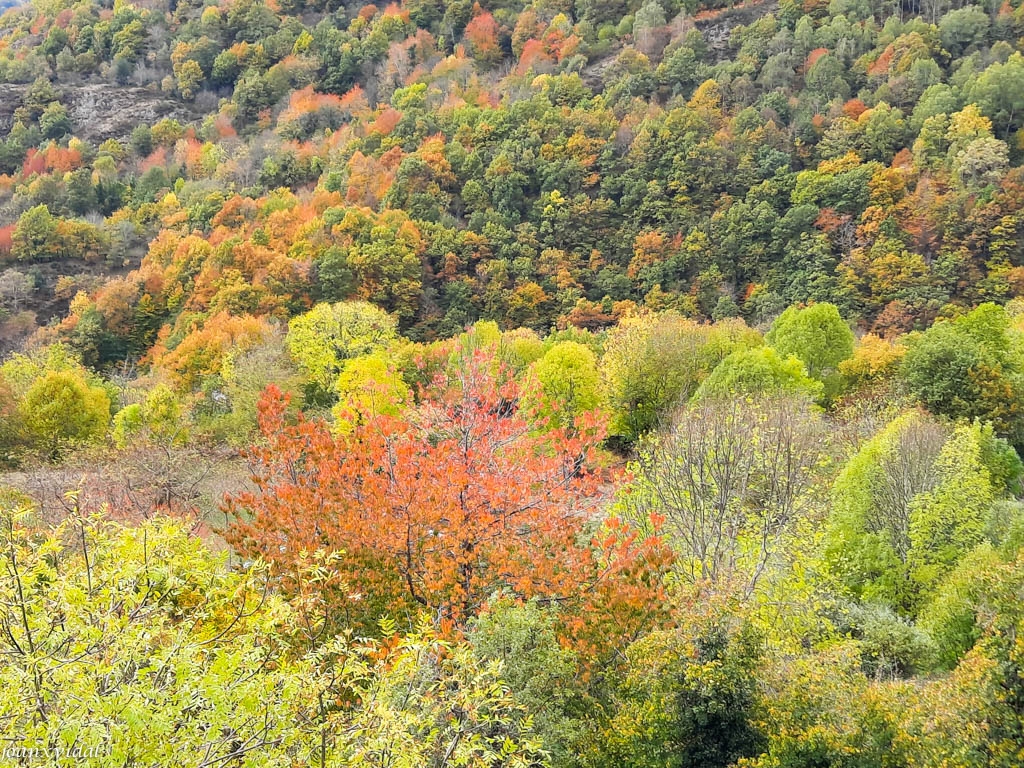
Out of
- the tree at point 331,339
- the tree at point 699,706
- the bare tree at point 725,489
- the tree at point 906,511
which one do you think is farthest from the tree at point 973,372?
the tree at point 331,339

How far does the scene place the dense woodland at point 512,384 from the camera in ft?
22.5

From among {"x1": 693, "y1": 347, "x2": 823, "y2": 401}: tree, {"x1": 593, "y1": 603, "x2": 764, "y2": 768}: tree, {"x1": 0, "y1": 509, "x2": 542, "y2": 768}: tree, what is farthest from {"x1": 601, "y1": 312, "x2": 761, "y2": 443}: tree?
{"x1": 0, "y1": 509, "x2": 542, "y2": 768}: tree

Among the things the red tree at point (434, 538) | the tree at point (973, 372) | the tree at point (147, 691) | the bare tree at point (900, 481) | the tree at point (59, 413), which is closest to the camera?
the tree at point (147, 691)

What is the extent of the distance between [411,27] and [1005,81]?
8046cm

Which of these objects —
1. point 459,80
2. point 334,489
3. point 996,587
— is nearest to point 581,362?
point 334,489

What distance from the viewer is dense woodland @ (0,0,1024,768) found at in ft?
22.5

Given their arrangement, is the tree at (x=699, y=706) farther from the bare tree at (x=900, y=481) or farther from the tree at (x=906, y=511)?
the bare tree at (x=900, y=481)

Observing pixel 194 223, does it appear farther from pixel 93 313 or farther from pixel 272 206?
pixel 93 313

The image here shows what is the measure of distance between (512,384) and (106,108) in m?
107

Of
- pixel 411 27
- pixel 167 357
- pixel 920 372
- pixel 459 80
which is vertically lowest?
pixel 167 357

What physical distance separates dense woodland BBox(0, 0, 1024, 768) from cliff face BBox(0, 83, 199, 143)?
1.75 feet

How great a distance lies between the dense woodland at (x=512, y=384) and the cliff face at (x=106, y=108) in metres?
0.53

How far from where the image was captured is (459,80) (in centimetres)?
9194

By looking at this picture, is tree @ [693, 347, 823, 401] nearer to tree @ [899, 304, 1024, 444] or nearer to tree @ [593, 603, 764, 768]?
tree @ [899, 304, 1024, 444]
